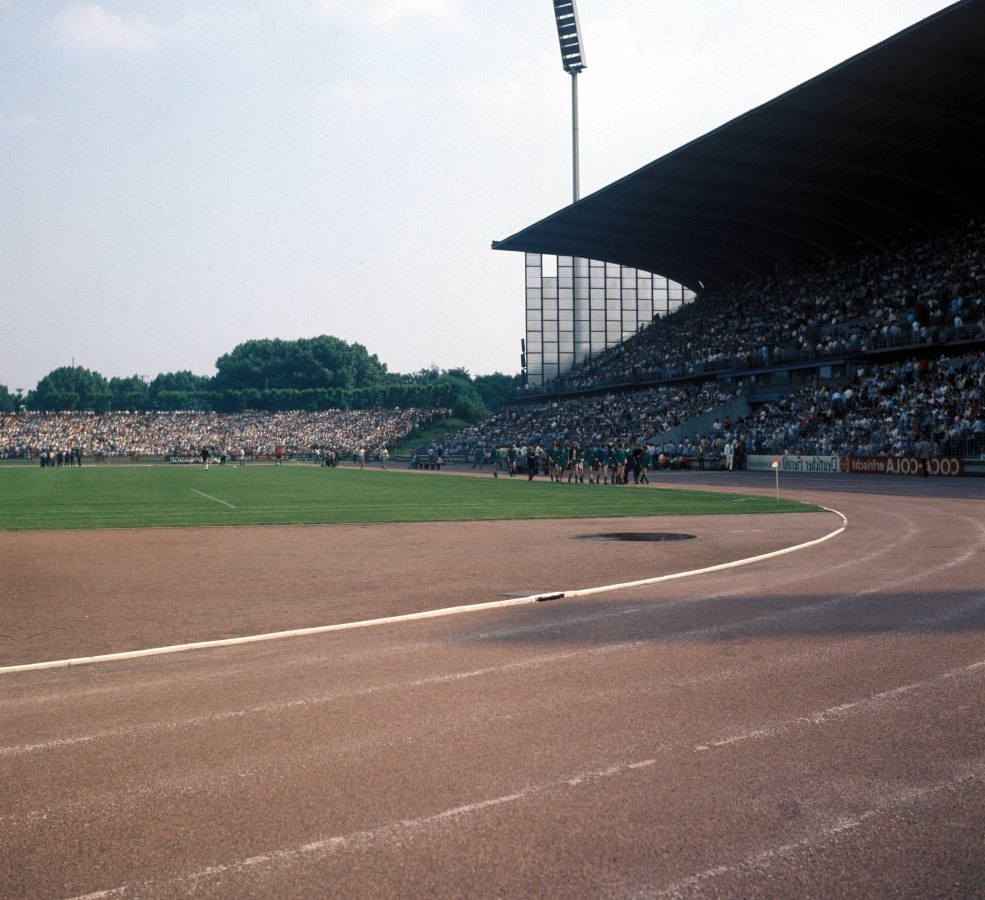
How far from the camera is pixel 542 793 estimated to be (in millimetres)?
5027

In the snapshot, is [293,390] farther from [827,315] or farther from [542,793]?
[542,793]

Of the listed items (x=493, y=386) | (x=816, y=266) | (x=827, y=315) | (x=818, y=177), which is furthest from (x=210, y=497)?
(x=493, y=386)

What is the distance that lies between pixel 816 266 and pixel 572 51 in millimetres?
27707

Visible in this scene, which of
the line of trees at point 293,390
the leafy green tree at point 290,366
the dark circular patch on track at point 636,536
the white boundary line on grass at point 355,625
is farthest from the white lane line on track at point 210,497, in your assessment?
the leafy green tree at point 290,366

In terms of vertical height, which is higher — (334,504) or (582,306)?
(582,306)

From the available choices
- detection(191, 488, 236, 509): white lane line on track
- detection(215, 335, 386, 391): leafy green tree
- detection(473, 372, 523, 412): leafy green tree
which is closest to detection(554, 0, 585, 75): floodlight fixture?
detection(191, 488, 236, 509): white lane line on track

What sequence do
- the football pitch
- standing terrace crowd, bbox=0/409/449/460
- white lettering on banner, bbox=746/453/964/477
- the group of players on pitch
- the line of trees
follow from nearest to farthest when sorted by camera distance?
the football pitch < white lettering on banner, bbox=746/453/964/477 < the group of players on pitch < standing terrace crowd, bbox=0/409/449/460 < the line of trees

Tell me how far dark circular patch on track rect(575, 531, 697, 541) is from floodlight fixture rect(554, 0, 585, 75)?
6946 centimetres

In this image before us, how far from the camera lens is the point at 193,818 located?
4730mm

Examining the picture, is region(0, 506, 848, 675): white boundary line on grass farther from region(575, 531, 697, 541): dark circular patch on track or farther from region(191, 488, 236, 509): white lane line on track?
region(191, 488, 236, 509): white lane line on track

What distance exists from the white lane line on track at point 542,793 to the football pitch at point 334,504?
61.1 ft

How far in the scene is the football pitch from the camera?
966 inches

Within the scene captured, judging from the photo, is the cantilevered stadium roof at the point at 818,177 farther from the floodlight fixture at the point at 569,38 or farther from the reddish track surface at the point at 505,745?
the reddish track surface at the point at 505,745

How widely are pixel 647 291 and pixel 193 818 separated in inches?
3579
